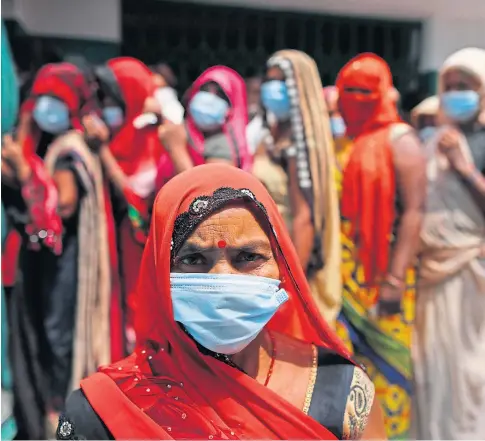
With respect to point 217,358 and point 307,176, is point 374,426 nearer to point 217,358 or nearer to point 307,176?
point 217,358

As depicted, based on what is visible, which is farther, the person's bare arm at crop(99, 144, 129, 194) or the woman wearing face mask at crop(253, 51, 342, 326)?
the person's bare arm at crop(99, 144, 129, 194)

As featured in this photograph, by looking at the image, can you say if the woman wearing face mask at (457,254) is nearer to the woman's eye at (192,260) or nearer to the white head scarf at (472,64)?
the white head scarf at (472,64)

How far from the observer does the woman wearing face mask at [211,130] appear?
256cm

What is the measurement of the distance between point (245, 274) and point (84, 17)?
256 cm

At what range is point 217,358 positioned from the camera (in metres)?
1.10

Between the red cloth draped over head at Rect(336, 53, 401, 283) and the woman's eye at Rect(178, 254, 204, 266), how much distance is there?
1.49m

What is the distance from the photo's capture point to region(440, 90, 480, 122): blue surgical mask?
8.09ft

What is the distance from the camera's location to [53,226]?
8.46 feet

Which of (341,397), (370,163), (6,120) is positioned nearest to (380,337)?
(370,163)

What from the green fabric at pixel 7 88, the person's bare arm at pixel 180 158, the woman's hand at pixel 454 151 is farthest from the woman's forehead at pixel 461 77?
the green fabric at pixel 7 88

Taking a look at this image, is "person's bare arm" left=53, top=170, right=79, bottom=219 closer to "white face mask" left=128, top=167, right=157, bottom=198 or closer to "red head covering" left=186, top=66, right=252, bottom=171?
"white face mask" left=128, top=167, right=157, bottom=198

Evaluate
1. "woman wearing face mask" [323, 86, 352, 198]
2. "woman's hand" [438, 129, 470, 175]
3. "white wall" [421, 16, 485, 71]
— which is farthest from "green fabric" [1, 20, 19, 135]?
"white wall" [421, 16, 485, 71]

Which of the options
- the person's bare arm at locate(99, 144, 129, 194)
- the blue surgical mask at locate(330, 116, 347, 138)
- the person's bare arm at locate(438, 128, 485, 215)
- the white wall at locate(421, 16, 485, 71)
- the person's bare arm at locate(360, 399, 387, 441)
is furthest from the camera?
the white wall at locate(421, 16, 485, 71)

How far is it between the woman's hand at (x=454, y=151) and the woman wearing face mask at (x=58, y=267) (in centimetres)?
137
